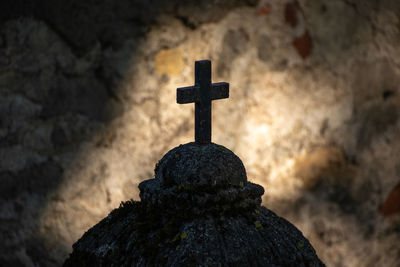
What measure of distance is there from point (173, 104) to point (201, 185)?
1.33m

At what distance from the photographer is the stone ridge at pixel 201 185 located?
5.69 ft

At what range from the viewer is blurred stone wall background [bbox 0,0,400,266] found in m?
2.95

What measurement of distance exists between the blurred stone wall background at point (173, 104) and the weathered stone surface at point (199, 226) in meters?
1.17

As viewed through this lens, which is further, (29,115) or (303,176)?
(303,176)

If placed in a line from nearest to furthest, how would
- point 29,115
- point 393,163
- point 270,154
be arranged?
point 29,115
point 270,154
point 393,163

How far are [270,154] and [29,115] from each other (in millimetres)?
1254

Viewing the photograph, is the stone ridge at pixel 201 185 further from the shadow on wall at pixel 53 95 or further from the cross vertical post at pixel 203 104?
the shadow on wall at pixel 53 95

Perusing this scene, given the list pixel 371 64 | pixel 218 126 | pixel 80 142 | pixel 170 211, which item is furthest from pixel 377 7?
pixel 170 211

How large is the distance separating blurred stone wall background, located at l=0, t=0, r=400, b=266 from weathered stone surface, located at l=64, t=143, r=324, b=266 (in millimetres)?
1172

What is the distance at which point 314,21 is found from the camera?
3178mm

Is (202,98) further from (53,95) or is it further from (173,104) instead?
(53,95)

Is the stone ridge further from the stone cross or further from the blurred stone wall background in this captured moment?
the blurred stone wall background

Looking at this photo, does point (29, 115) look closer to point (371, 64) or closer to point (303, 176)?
point (303, 176)

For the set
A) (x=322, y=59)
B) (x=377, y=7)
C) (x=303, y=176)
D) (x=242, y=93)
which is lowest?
(x=303, y=176)
